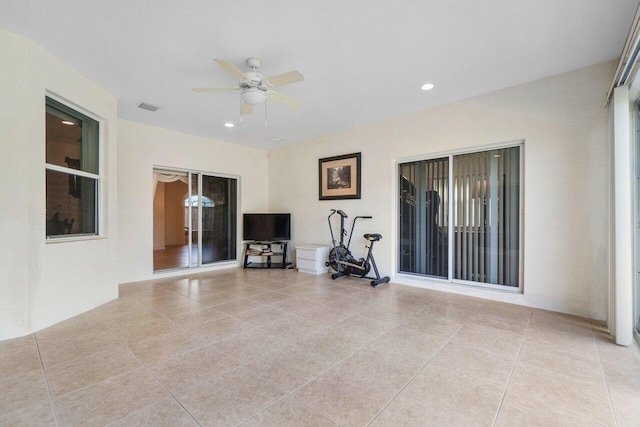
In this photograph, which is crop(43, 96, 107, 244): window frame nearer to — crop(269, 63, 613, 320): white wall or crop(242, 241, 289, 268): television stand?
A: crop(242, 241, 289, 268): television stand

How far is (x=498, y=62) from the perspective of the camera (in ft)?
10.5

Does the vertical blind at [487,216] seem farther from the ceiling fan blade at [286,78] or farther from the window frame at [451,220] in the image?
the ceiling fan blade at [286,78]

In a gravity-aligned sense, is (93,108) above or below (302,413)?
above

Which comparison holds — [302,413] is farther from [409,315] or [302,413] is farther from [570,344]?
[570,344]

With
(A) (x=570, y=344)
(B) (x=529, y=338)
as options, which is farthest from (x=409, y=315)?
(A) (x=570, y=344)

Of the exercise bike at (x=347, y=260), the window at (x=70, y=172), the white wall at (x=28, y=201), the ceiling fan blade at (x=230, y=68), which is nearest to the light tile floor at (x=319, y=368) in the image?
the white wall at (x=28, y=201)

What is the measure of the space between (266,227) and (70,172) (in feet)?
12.5

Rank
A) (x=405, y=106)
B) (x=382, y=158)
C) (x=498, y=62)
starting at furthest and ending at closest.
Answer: (x=382, y=158) < (x=405, y=106) < (x=498, y=62)

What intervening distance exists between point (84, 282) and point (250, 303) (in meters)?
2.14

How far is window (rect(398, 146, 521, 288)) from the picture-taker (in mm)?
3977

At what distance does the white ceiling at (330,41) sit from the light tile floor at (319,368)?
A: 3005 millimetres

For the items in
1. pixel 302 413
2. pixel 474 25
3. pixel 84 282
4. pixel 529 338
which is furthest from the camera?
pixel 84 282

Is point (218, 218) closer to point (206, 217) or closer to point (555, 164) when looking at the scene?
point (206, 217)

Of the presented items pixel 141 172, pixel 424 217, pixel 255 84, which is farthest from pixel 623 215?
pixel 141 172
